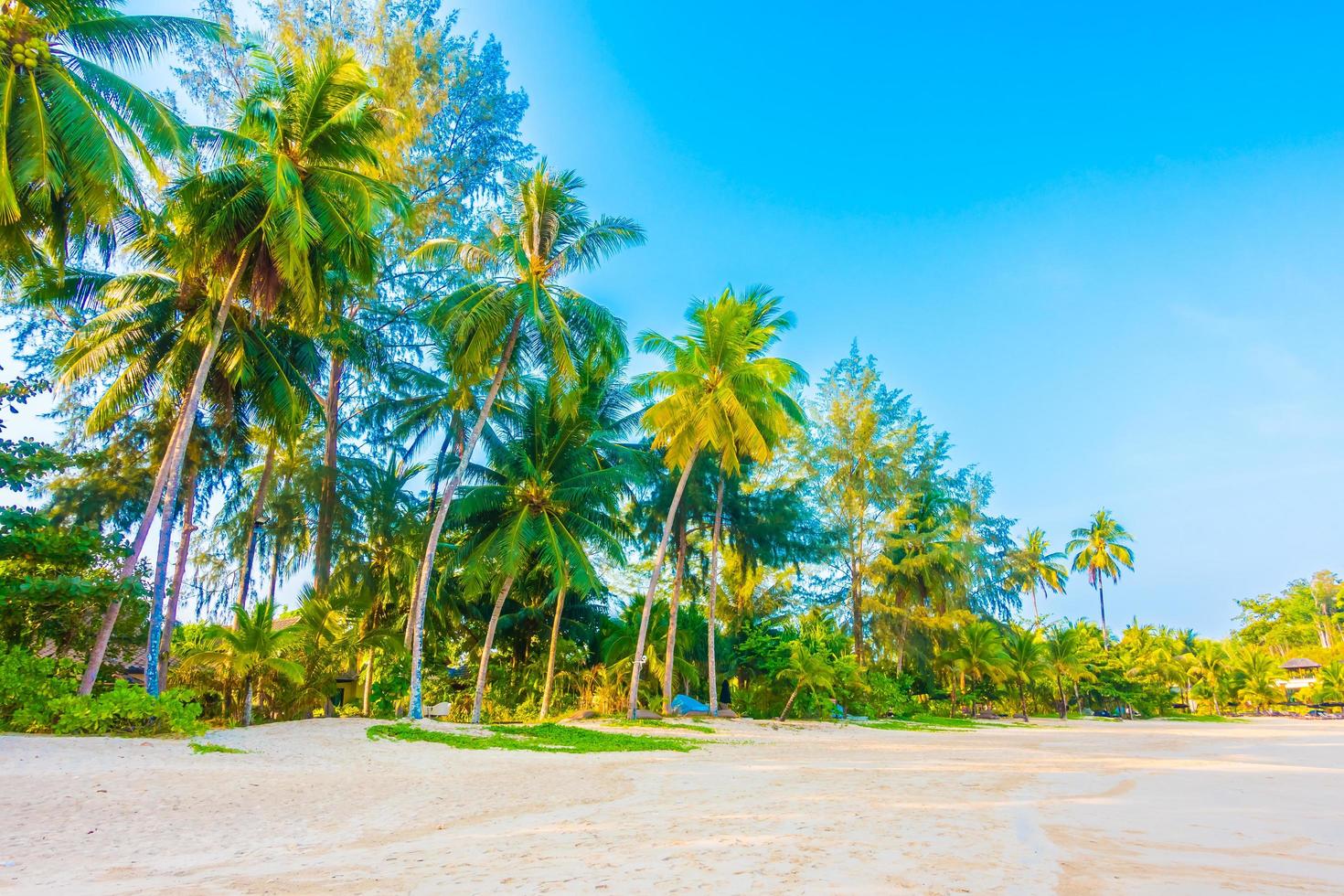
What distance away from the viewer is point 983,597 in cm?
3412

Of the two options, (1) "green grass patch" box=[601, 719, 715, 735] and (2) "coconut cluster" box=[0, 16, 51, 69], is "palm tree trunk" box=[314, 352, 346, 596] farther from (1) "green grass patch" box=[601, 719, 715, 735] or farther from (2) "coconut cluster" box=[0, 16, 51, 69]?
(2) "coconut cluster" box=[0, 16, 51, 69]

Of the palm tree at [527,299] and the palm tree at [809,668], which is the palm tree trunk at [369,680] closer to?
the palm tree at [527,299]

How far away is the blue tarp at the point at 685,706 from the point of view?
20.8 m

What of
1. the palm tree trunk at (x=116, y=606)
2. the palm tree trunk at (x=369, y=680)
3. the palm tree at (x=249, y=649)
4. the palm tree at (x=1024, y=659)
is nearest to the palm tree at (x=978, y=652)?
the palm tree at (x=1024, y=659)

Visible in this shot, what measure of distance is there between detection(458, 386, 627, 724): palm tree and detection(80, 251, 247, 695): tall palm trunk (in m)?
6.51

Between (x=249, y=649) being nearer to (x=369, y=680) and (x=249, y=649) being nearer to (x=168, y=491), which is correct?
(x=168, y=491)

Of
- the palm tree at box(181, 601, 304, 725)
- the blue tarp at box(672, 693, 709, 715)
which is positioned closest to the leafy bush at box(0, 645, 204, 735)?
the palm tree at box(181, 601, 304, 725)

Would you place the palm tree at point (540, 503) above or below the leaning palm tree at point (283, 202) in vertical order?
below

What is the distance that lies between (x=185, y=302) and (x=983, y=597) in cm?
3358

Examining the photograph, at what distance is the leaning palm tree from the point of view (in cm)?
1230

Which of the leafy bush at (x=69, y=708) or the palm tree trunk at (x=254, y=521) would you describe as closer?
the leafy bush at (x=69, y=708)

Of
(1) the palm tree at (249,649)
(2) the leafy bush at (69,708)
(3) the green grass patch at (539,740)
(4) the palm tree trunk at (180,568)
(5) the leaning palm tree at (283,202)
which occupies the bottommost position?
(3) the green grass patch at (539,740)

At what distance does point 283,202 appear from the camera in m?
11.9

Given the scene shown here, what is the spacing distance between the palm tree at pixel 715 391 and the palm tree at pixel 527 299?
8.04 feet
